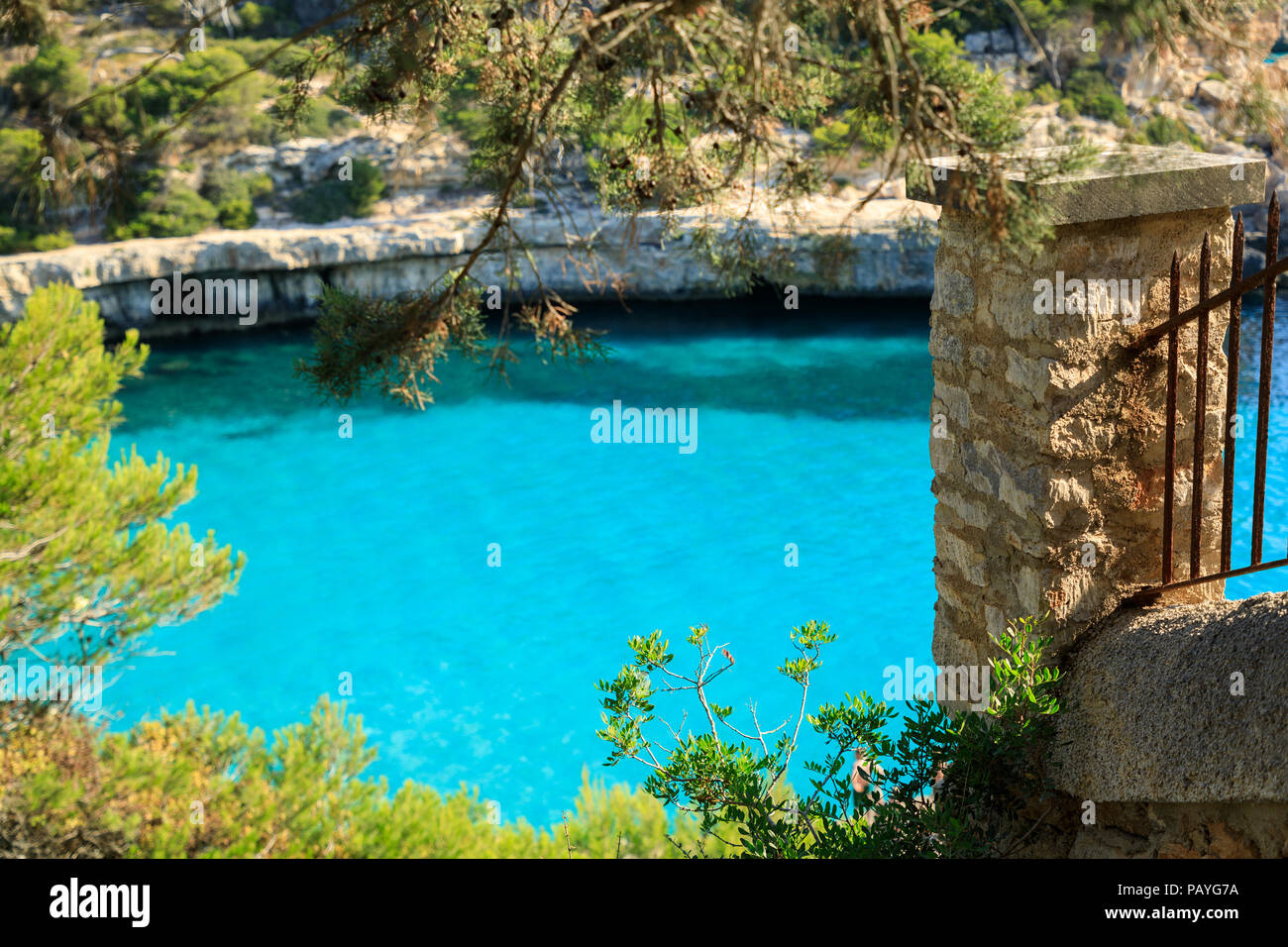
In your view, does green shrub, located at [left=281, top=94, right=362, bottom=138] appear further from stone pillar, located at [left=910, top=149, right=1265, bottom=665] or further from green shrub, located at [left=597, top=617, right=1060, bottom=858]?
green shrub, located at [left=597, top=617, right=1060, bottom=858]

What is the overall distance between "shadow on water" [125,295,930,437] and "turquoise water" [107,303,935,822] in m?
0.06

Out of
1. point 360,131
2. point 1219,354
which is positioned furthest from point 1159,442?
point 360,131

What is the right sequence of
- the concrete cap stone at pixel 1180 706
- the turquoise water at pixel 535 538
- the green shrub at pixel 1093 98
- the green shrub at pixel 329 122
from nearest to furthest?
the concrete cap stone at pixel 1180 706, the turquoise water at pixel 535 538, the green shrub at pixel 1093 98, the green shrub at pixel 329 122

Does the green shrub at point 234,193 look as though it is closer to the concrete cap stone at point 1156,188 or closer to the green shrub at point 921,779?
the green shrub at point 921,779

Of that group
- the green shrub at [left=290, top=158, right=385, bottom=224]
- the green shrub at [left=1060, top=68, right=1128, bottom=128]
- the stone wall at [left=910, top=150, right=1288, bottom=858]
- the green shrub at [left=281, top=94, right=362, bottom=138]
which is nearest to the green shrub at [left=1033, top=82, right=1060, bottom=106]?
A: the green shrub at [left=1060, top=68, right=1128, bottom=128]

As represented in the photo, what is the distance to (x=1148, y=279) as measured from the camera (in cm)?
293

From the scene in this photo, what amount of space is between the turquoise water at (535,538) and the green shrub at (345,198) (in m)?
4.05

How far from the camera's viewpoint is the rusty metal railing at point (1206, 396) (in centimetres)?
252

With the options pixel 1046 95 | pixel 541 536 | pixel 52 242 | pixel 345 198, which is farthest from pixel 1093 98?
pixel 52 242

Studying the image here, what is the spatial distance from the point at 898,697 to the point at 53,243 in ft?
52.7

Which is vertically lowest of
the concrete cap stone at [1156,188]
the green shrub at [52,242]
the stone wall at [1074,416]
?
the stone wall at [1074,416]

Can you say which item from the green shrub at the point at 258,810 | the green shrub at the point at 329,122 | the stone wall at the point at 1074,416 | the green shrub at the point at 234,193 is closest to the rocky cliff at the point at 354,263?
the green shrub at the point at 234,193

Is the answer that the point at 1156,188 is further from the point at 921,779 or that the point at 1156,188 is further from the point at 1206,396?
the point at 921,779
